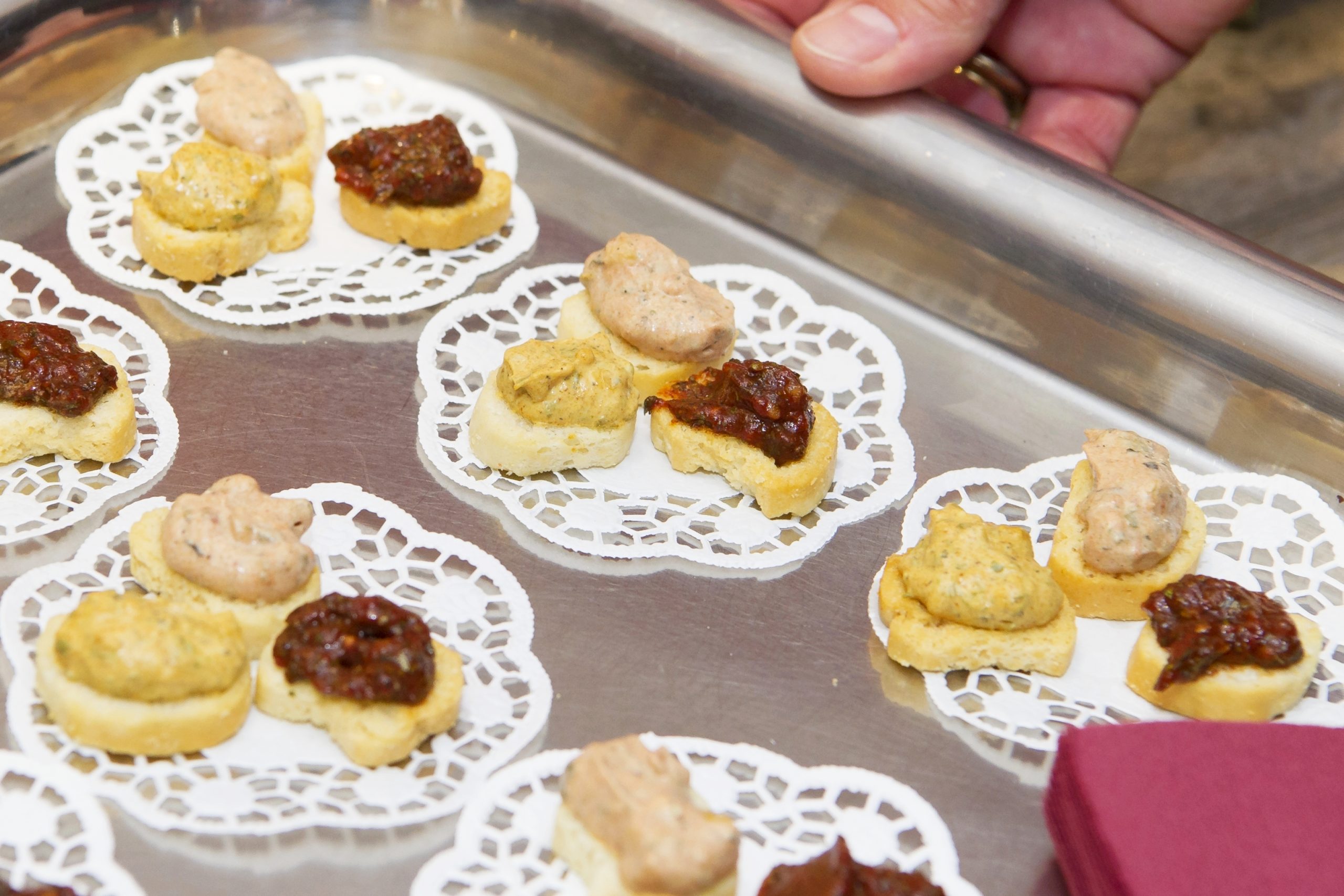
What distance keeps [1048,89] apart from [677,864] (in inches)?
122

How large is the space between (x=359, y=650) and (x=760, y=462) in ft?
3.00

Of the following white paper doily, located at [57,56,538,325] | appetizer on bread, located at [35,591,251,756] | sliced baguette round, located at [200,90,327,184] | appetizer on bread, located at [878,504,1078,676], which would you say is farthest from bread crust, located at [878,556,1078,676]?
sliced baguette round, located at [200,90,327,184]

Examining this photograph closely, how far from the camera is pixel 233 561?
2.46 meters

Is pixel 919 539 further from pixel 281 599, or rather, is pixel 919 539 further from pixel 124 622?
pixel 124 622

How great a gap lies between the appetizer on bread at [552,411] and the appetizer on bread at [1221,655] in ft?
3.56

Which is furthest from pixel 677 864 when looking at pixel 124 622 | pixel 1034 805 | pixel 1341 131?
pixel 1341 131

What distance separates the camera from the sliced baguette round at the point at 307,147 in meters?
3.41

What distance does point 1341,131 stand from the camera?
18.5 feet

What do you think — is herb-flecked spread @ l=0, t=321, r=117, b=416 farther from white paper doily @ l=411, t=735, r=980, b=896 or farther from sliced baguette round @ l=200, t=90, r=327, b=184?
white paper doily @ l=411, t=735, r=980, b=896

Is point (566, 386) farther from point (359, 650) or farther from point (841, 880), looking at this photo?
point (841, 880)

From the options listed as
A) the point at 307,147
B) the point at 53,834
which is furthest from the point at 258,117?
the point at 53,834

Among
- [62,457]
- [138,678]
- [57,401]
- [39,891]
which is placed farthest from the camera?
[62,457]

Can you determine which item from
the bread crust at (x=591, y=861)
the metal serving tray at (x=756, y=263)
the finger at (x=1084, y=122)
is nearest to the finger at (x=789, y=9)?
the metal serving tray at (x=756, y=263)

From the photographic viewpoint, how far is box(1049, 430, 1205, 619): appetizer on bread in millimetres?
2740
